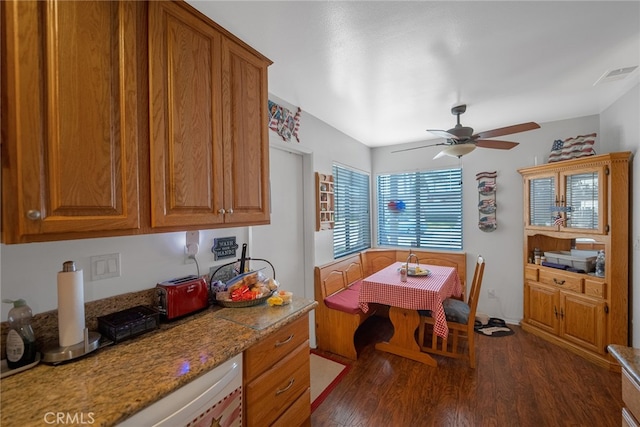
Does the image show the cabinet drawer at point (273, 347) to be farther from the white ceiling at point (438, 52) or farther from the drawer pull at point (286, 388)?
the white ceiling at point (438, 52)

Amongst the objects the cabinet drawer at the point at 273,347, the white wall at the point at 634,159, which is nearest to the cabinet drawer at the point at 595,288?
the white wall at the point at 634,159

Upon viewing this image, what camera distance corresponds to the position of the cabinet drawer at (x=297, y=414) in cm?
141

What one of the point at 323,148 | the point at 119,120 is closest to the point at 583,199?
the point at 323,148

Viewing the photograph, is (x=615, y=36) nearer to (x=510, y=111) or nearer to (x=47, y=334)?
(x=510, y=111)

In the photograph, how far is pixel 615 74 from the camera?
6.93 ft

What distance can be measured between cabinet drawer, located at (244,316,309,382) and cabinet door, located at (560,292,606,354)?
2874 mm

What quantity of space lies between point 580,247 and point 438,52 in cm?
281

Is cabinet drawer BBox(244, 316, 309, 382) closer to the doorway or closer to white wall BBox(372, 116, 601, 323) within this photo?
the doorway

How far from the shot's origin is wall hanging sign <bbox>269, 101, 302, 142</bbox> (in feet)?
7.72

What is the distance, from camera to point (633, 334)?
237 cm

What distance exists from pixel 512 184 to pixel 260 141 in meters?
3.36

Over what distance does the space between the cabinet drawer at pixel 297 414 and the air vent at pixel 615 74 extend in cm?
326

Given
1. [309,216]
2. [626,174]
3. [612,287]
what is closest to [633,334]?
[612,287]

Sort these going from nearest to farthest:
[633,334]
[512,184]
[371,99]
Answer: [633,334] < [371,99] < [512,184]
